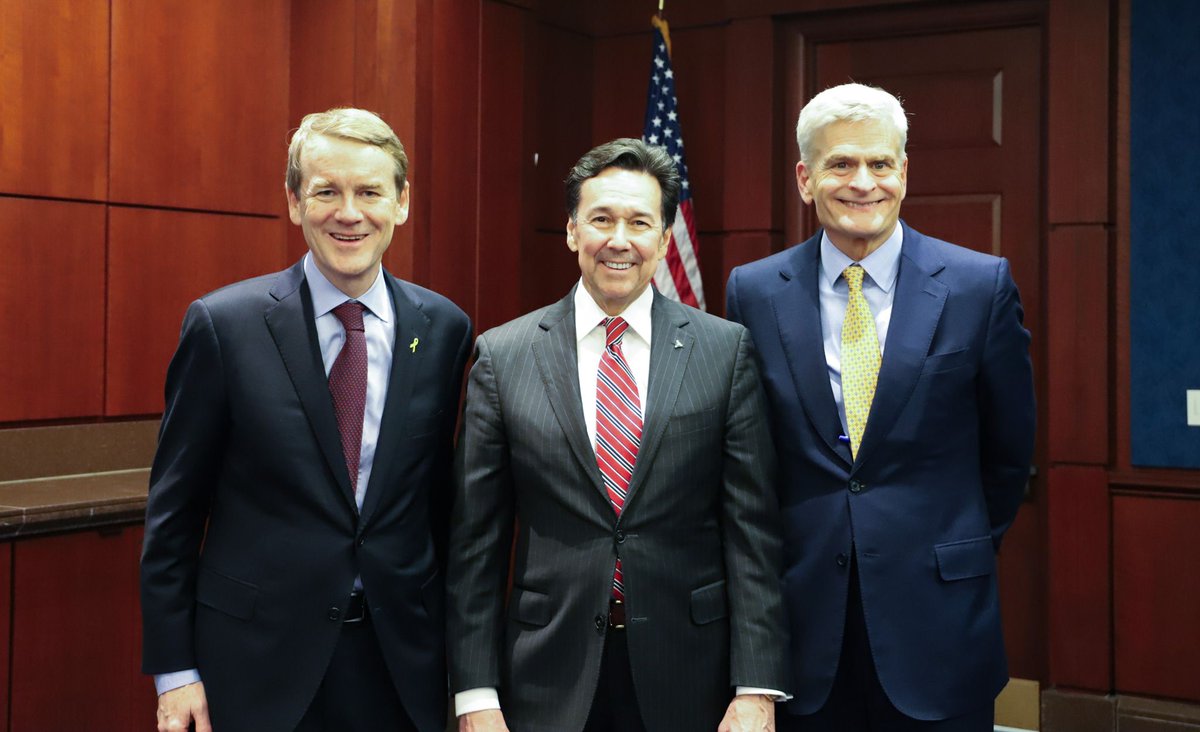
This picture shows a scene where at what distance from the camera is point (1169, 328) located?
3.89 metres

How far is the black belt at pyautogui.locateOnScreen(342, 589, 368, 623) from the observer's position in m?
1.96

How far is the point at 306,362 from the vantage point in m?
1.98

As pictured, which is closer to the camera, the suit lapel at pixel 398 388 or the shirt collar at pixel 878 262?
the suit lapel at pixel 398 388

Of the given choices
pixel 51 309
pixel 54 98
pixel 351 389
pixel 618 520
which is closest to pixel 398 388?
pixel 351 389

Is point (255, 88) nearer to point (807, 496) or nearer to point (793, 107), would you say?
point (793, 107)

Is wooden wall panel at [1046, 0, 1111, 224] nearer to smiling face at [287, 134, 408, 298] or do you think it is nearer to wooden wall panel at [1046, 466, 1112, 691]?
wooden wall panel at [1046, 466, 1112, 691]

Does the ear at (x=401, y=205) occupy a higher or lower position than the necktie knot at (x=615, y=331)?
higher

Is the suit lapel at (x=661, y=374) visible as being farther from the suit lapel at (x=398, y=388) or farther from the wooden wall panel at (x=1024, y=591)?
the wooden wall panel at (x=1024, y=591)

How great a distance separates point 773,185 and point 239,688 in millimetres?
3115

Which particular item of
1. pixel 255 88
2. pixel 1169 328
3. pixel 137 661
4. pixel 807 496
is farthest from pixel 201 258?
pixel 1169 328

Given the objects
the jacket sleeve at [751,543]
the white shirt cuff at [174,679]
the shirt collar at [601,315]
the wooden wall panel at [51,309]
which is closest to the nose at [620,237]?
the shirt collar at [601,315]

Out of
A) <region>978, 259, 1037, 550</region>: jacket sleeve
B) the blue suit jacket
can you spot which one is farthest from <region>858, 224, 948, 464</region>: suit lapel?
<region>978, 259, 1037, 550</region>: jacket sleeve

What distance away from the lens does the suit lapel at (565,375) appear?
1.93 metres

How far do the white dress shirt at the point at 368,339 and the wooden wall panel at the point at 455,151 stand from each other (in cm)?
205
